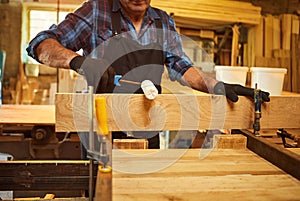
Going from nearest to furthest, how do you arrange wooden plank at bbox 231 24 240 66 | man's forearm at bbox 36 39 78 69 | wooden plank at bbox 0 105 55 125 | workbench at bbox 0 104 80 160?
1. man's forearm at bbox 36 39 78 69
2. wooden plank at bbox 0 105 55 125
3. workbench at bbox 0 104 80 160
4. wooden plank at bbox 231 24 240 66

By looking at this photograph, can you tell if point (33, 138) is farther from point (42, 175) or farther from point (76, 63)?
point (76, 63)

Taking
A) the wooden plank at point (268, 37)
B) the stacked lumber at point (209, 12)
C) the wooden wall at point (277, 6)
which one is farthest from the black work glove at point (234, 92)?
the wooden wall at point (277, 6)

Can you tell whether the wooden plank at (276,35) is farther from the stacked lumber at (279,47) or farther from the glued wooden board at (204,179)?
the glued wooden board at (204,179)

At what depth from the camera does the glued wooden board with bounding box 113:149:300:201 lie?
3.13ft

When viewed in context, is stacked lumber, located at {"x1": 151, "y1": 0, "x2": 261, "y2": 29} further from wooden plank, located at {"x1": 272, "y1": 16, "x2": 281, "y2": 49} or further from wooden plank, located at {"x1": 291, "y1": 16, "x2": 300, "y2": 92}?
wooden plank, located at {"x1": 291, "y1": 16, "x2": 300, "y2": 92}

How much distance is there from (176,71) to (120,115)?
0.74 m

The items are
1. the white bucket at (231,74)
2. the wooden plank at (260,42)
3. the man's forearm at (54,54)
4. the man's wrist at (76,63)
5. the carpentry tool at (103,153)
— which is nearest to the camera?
the carpentry tool at (103,153)

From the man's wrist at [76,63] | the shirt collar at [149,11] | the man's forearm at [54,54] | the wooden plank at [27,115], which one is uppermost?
the shirt collar at [149,11]

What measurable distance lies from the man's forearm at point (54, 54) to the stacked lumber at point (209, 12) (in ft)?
8.62

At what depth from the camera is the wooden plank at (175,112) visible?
1361mm

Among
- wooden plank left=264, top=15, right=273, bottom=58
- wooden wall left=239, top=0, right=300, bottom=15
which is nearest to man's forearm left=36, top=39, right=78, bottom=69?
wooden plank left=264, top=15, right=273, bottom=58

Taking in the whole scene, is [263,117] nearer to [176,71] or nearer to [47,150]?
[176,71]

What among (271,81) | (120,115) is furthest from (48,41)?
(271,81)

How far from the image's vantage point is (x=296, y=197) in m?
0.95
